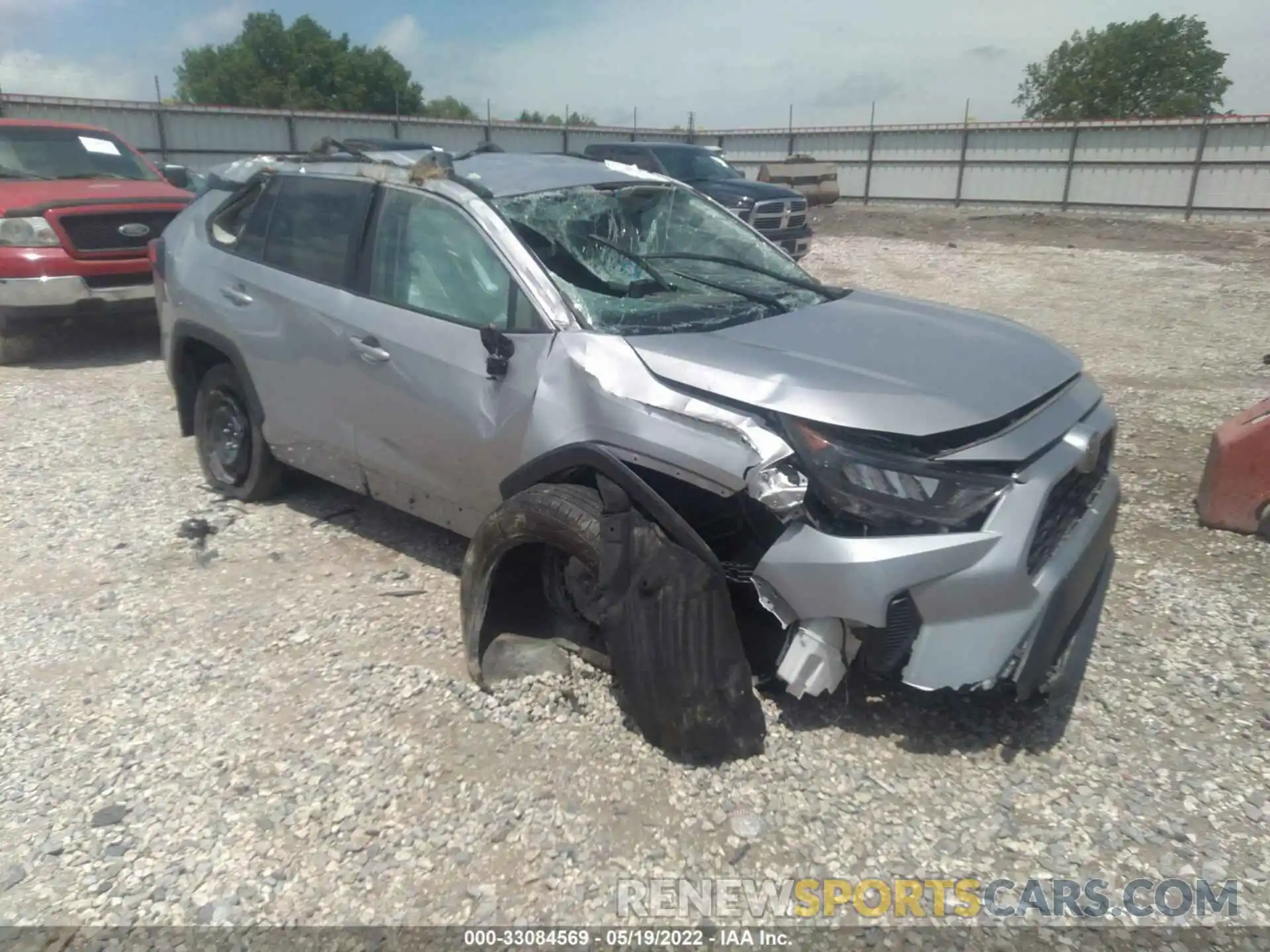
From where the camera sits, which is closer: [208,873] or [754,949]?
[754,949]

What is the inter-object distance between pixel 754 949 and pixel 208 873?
1504 mm

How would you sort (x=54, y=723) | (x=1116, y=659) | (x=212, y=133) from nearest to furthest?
(x=54, y=723) < (x=1116, y=659) < (x=212, y=133)

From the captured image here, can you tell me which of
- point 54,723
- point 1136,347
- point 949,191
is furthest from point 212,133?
point 54,723

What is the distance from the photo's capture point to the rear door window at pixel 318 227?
169 inches

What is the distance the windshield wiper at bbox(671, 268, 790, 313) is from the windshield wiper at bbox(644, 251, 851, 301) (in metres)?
0.19

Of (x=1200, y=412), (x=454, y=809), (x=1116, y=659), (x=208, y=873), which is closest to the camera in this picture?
(x=208, y=873)

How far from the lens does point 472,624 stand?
11.6ft

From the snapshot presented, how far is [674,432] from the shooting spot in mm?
3035

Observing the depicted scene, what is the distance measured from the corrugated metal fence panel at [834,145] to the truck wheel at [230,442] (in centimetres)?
2762

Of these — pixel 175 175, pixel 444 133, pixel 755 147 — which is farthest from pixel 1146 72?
pixel 175 175

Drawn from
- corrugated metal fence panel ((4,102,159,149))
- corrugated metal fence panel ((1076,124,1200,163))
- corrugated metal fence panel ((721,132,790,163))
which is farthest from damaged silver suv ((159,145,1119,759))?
corrugated metal fence panel ((721,132,790,163))

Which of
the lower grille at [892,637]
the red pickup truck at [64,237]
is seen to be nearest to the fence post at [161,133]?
the red pickup truck at [64,237]

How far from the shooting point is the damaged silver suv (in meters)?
2.80

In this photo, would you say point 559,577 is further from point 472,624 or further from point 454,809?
point 454,809
